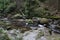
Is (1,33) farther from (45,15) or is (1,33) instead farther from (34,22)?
(45,15)

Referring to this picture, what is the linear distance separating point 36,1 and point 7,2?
172 inches

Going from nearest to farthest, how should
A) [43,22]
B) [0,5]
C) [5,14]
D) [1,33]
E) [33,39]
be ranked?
[1,33] < [33,39] < [43,22] < [5,14] < [0,5]

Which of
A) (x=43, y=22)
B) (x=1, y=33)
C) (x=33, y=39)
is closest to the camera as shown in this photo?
(x=1, y=33)

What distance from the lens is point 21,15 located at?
509 inches

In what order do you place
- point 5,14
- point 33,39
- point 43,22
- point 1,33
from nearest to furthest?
point 1,33 → point 33,39 → point 43,22 → point 5,14

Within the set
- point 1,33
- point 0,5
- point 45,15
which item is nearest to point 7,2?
point 0,5

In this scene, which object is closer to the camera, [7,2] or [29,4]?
[29,4]

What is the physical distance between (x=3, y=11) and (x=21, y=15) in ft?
8.80

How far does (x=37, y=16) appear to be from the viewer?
41.2 feet

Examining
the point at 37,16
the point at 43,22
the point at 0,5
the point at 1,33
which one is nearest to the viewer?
the point at 1,33

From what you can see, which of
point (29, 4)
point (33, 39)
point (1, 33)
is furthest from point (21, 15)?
point (1, 33)

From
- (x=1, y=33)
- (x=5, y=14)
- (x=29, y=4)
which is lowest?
(x=5, y=14)

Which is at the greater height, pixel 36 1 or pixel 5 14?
pixel 36 1

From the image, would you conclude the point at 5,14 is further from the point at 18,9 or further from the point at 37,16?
the point at 37,16
